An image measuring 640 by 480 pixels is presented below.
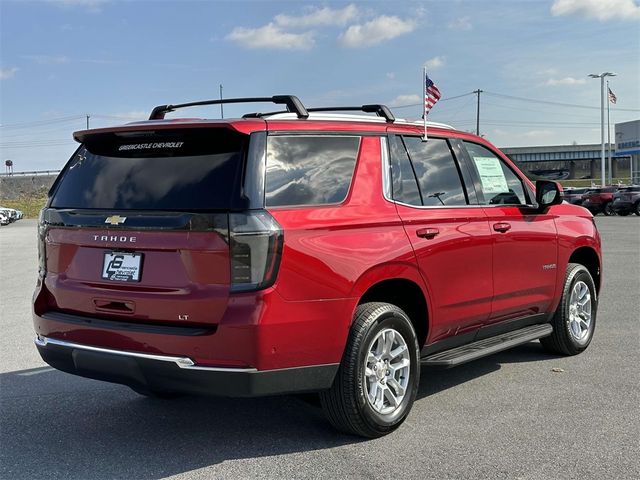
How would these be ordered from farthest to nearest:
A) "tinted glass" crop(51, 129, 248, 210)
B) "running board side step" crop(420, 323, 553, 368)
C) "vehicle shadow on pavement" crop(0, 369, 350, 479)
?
1. "running board side step" crop(420, 323, 553, 368)
2. "vehicle shadow on pavement" crop(0, 369, 350, 479)
3. "tinted glass" crop(51, 129, 248, 210)

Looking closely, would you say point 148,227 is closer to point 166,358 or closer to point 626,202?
point 166,358

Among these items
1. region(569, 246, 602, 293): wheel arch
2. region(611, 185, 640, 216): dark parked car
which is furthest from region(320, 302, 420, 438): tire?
region(611, 185, 640, 216): dark parked car

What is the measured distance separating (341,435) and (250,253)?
1.43 metres

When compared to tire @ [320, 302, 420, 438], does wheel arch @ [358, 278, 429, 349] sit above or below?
above

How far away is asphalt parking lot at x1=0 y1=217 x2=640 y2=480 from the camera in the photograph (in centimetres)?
379

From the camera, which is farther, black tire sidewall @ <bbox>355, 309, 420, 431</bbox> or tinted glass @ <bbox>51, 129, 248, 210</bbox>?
black tire sidewall @ <bbox>355, 309, 420, 431</bbox>

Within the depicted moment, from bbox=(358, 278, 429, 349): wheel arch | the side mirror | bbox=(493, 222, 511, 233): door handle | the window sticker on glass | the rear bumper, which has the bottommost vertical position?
the rear bumper

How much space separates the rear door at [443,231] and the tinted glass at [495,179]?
10.1 inches

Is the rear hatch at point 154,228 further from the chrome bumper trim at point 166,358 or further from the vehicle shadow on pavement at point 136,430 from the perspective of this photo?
the vehicle shadow on pavement at point 136,430

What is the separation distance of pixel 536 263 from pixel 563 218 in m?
0.67

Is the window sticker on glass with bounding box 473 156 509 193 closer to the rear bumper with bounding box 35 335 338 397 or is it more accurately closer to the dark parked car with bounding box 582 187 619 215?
the rear bumper with bounding box 35 335 338 397

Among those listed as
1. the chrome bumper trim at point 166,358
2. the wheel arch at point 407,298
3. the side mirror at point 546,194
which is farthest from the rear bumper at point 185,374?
the side mirror at point 546,194

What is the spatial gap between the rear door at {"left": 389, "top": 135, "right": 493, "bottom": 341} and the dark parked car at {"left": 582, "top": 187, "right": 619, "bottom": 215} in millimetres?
36374

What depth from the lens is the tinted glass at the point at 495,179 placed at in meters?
5.41
